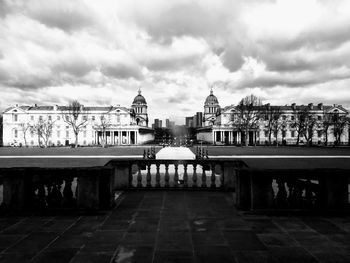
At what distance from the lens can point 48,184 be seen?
21.9ft

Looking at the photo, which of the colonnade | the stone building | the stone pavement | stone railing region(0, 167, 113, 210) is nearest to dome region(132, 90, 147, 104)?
the colonnade

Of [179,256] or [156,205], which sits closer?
[179,256]

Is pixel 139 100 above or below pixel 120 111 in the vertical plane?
above

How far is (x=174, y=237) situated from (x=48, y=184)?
363cm

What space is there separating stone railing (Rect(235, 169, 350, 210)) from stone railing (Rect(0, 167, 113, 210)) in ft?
11.7

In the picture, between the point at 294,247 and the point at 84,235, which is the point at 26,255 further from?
the point at 294,247

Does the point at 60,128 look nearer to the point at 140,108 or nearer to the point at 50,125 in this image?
the point at 50,125

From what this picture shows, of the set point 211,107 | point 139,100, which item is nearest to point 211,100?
point 211,107

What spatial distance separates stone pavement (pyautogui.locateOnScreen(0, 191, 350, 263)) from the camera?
4156 mm

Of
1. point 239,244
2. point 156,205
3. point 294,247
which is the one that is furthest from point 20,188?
point 294,247

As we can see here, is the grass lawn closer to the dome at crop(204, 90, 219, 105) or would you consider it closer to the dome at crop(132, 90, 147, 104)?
the dome at crop(204, 90, 219, 105)

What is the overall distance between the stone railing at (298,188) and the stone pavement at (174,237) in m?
0.39

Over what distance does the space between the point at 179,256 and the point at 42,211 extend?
3.87 meters

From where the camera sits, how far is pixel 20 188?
642cm
